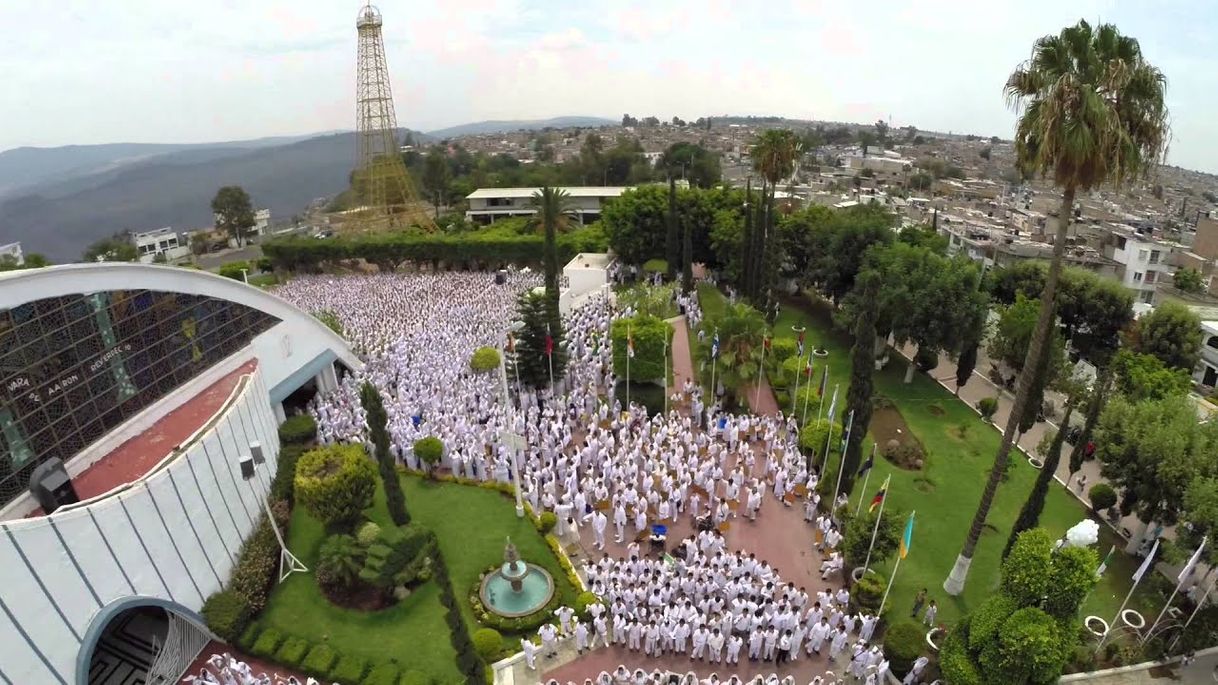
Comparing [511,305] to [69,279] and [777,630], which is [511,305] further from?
[777,630]

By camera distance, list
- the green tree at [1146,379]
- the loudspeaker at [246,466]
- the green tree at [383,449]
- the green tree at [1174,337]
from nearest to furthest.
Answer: the loudspeaker at [246,466], the green tree at [383,449], the green tree at [1146,379], the green tree at [1174,337]

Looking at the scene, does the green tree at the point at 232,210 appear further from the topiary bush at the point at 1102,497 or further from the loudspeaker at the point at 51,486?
the topiary bush at the point at 1102,497

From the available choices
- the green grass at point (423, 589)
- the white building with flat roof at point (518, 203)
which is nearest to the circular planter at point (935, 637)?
the green grass at point (423, 589)

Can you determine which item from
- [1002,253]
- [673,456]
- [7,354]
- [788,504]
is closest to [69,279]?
[7,354]

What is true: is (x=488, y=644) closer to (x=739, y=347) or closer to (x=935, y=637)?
(x=935, y=637)

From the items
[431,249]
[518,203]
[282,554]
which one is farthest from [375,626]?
[518,203]

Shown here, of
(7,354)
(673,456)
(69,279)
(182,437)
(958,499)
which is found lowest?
(958,499)
